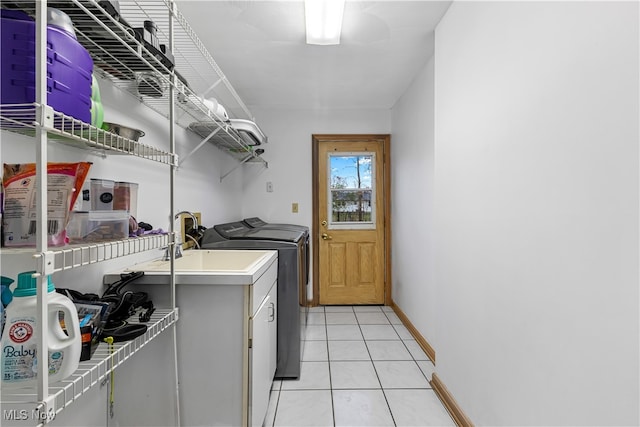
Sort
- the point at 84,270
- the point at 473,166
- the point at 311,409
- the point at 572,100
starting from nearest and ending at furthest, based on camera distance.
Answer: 1. the point at 572,100
2. the point at 84,270
3. the point at 473,166
4. the point at 311,409

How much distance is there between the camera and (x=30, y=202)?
73 centimetres

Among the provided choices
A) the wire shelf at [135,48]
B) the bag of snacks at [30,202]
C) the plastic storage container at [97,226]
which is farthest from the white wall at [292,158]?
the bag of snacks at [30,202]

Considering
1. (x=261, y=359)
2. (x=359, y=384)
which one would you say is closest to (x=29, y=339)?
(x=261, y=359)

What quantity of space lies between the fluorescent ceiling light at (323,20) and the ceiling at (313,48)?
65mm

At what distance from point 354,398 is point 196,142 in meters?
2.20

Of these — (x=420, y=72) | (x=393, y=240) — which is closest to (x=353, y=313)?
(x=393, y=240)

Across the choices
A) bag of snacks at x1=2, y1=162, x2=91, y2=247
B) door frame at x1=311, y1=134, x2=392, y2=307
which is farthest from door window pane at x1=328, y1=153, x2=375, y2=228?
bag of snacks at x1=2, y1=162, x2=91, y2=247

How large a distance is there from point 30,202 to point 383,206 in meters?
3.30

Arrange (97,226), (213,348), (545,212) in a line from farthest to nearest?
(213,348) < (545,212) < (97,226)

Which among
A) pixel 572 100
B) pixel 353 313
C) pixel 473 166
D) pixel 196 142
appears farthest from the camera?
pixel 353 313

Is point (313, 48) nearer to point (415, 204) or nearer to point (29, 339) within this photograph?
point (415, 204)

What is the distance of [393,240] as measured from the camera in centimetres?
360

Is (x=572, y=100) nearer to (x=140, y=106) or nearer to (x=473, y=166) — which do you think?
(x=473, y=166)

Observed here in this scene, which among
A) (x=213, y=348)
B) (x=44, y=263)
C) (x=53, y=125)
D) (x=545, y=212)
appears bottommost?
(x=213, y=348)
